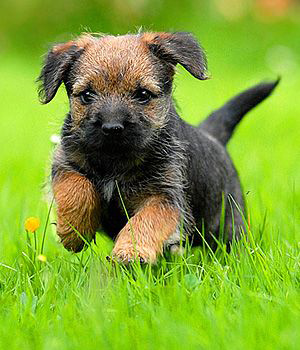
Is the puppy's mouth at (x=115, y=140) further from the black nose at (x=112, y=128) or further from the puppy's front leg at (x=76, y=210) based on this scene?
the puppy's front leg at (x=76, y=210)

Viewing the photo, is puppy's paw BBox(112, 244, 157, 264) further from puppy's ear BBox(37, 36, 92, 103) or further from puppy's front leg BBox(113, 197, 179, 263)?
puppy's ear BBox(37, 36, 92, 103)

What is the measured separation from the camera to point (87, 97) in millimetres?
3525

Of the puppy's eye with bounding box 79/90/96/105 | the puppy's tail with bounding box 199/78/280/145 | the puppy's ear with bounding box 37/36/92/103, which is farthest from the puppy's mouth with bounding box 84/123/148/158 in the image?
the puppy's tail with bounding box 199/78/280/145

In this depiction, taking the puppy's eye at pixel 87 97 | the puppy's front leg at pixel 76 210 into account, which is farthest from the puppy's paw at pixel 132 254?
the puppy's eye at pixel 87 97

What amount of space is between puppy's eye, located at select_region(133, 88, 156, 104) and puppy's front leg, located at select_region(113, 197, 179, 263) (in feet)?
1.42

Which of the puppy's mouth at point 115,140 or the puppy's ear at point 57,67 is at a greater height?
the puppy's ear at point 57,67

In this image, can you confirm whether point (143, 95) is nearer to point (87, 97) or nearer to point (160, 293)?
point (87, 97)

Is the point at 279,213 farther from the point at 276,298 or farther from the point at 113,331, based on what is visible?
the point at 113,331

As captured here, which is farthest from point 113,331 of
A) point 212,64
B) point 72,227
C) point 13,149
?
point 212,64

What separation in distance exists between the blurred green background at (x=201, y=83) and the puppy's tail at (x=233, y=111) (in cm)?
51

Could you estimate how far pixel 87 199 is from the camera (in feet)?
11.6

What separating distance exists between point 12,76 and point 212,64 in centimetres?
346

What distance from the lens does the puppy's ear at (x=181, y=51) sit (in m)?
3.70

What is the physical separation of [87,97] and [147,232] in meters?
0.64
